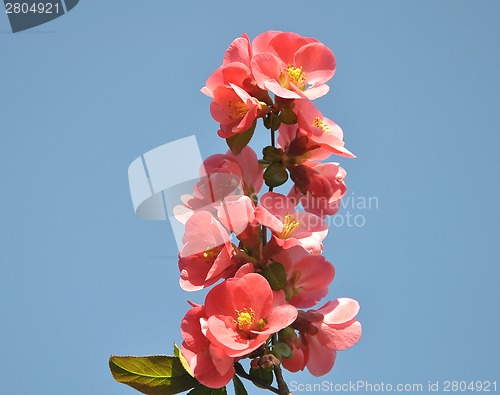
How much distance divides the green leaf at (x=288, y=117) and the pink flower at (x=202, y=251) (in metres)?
0.37

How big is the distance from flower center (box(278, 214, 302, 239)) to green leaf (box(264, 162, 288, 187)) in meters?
0.14

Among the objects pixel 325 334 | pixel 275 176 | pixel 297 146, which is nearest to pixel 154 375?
pixel 325 334

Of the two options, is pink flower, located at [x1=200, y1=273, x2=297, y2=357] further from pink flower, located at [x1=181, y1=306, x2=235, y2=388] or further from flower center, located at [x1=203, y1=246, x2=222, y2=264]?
flower center, located at [x1=203, y1=246, x2=222, y2=264]

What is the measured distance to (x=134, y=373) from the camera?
71.0 inches

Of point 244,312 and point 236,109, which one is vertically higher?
point 236,109

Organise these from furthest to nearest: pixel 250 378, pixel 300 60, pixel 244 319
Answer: pixel 300 60 → pixel 250 378 → pixel 244 319

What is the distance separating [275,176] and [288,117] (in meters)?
0.18

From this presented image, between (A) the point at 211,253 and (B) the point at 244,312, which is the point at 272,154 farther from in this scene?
(B) the point at 244,312

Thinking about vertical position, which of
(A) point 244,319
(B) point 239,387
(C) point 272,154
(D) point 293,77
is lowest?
(B) point 239,387

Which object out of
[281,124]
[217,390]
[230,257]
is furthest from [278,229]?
[217,390]

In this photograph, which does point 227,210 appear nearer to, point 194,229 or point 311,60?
point 194,229

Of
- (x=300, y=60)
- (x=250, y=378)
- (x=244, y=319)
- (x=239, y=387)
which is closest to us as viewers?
(x=244, y=319)

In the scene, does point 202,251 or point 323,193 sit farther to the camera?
point 323,193

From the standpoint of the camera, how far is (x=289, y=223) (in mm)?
1742
